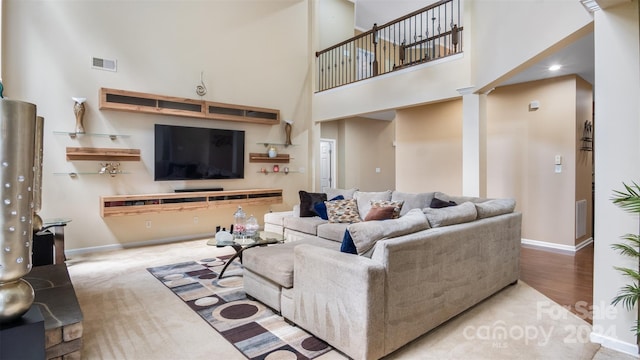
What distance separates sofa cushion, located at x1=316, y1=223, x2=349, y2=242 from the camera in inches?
170

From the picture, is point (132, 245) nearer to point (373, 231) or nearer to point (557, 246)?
point (373, 231)

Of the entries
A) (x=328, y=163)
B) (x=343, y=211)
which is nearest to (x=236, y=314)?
(x=343, y=211)

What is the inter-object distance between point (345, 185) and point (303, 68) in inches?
120

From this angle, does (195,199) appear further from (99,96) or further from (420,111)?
A: (420,111)

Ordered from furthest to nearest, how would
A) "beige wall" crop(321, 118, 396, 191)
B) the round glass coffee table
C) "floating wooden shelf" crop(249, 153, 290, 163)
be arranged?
"beige wall" crop(321, 118, 396, 191)
"floating wooden shelf" crop(249, 153, 290, 163)
the round glass coffee table

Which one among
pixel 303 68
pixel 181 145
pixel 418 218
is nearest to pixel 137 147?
pixel 181 145

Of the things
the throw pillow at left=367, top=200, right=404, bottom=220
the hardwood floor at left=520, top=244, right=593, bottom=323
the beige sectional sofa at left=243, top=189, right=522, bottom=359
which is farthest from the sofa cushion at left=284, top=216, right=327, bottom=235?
the hardwood floor at left=520, top=244, right=593, bottom=323

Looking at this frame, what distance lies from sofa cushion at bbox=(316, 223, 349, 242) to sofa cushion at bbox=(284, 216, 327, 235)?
0.12m

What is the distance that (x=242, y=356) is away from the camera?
2189mm

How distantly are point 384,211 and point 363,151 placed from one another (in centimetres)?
507

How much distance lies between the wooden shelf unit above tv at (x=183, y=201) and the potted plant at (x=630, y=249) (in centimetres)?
499

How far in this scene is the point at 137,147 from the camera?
17.5 feet

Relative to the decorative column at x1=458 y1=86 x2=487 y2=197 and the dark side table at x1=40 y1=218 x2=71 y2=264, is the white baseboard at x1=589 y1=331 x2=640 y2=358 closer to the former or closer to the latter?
the decorative column at x1=458 y1=86 x2=487 y2=197

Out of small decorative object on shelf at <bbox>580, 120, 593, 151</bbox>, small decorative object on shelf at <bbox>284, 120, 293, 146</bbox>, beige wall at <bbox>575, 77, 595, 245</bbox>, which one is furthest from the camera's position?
small decorative object on shelf at <bbox>284, 120, 293, 146</bbox>
